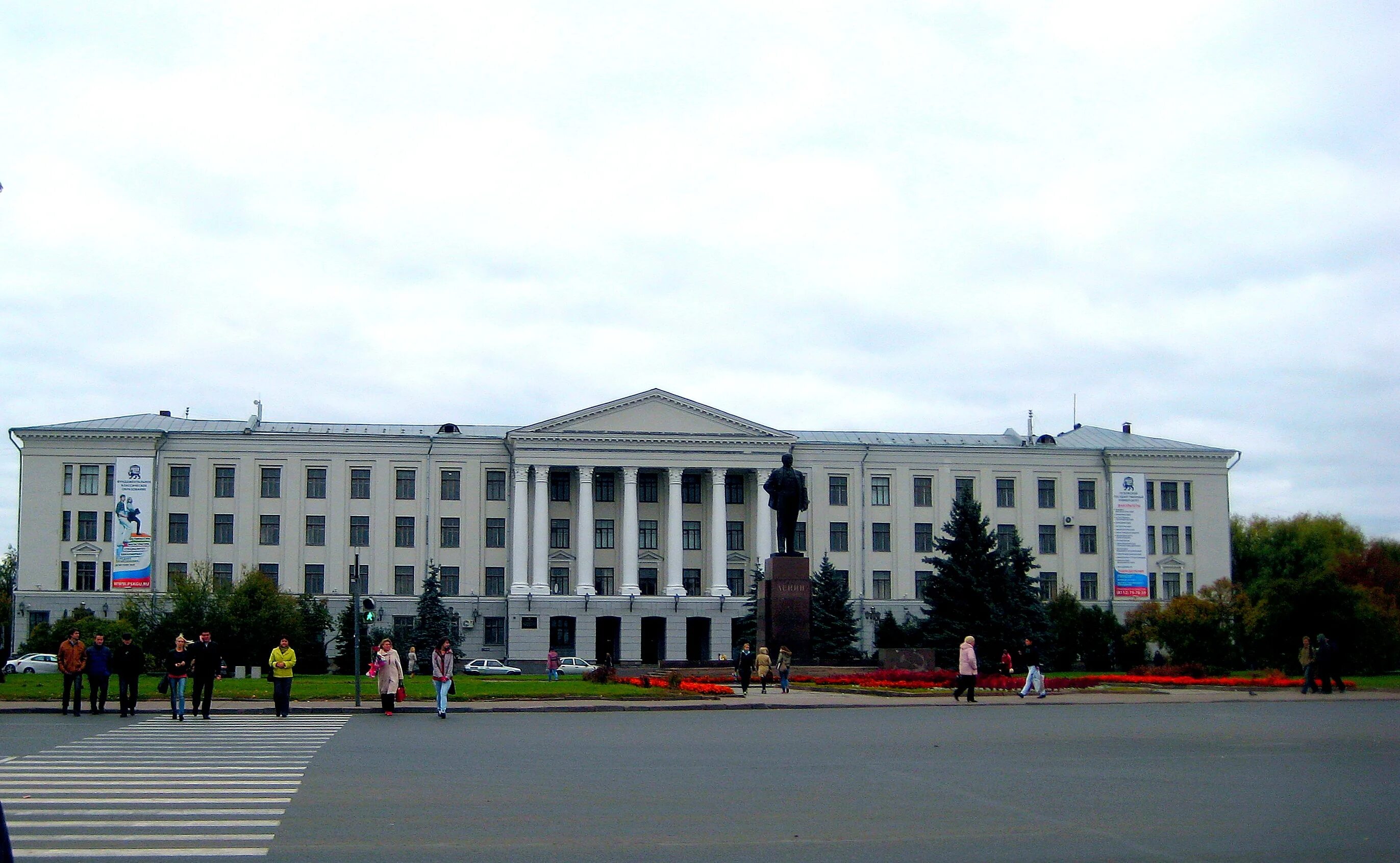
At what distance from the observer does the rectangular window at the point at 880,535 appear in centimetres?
8606

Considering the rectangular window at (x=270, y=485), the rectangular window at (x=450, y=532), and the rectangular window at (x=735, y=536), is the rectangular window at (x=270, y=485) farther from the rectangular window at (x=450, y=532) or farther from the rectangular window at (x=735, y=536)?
the rectangular window at (x=735, y=536)

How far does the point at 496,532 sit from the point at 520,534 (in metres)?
3.39

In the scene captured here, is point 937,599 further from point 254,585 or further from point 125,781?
point 125,781

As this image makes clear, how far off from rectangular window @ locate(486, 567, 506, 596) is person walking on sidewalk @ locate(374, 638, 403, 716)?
54636mm

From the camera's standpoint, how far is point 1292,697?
3656cm

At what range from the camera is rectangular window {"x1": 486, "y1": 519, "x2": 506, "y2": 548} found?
84250 millimetres

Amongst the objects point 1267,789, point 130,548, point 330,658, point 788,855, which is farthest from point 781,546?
point 130,548

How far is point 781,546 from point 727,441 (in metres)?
39.9

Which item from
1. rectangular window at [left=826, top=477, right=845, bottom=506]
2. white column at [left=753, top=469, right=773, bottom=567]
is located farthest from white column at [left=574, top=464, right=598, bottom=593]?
rectangular window at [left=826, top=477, right=845, bottom=506]

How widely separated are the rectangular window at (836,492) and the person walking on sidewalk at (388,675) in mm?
58103

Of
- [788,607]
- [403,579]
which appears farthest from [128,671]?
[403,579]

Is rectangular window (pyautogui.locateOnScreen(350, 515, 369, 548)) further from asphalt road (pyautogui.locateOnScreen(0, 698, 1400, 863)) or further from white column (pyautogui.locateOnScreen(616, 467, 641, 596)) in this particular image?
asphalt road (pyautogui.locateOnScreen(0, 698, 1400, 863))

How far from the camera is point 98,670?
28031 mm

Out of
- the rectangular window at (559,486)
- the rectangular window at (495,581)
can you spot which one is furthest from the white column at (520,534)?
the rectangular window at (559,486)
